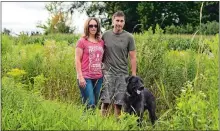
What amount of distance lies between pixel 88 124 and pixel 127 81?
179 cm

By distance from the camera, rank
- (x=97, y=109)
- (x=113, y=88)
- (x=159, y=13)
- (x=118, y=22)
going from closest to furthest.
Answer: (x=97, y=109)
(x=118, y=22)
(x=113, y=88)
(x=159, y=13)

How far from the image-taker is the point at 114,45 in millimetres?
6219

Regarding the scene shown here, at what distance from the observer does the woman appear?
19.9 feet

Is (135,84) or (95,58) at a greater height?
(95,58)

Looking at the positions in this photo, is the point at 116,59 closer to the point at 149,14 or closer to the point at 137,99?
the point at 137,99

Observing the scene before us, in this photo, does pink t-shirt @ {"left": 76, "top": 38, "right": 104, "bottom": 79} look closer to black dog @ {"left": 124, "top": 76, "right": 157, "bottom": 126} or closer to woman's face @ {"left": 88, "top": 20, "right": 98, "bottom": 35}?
woman's face @ {"left": 88, "top": 20, "right": 98, "bottom": 35}

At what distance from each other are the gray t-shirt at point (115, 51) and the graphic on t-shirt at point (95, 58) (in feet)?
Result: 0.51

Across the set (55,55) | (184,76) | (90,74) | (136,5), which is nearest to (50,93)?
(55,55)

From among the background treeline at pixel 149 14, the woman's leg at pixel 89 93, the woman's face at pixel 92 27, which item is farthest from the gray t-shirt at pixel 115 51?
the background treeline at pixel 149 14

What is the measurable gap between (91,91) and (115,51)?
2.14ft

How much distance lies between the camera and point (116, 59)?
6.27m

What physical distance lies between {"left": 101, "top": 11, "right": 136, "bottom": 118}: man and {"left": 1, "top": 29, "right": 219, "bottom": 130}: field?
49 centimetres

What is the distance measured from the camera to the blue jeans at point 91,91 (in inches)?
239

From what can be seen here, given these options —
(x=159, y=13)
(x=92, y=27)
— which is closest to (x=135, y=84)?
(x=92, y=27)
